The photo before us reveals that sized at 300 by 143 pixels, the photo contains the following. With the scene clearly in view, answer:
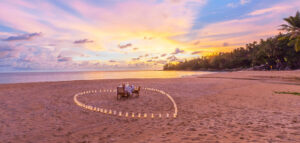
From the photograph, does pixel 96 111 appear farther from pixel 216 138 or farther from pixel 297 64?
pixel 297 64

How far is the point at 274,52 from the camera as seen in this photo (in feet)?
190

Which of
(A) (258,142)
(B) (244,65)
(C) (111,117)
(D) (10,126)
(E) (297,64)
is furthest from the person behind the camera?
(B) (244,65)

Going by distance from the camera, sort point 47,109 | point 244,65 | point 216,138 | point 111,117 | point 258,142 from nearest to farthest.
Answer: point 258,142, point 216,138, point 111,117, point 47,109, point 244,65

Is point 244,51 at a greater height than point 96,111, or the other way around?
point 244,51

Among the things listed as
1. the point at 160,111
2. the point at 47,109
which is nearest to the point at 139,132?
the point at 160,111

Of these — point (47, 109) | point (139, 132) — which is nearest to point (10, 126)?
point (47, 109)

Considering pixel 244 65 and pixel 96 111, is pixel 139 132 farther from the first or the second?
pixel 244 65

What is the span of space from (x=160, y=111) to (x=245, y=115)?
4.15 meters

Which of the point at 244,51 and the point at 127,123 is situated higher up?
the point at 244,51

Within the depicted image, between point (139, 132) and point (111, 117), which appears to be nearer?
point (139, 132)

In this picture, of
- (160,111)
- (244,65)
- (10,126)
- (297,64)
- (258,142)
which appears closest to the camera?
(258,142)

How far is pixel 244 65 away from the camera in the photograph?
3686 inches

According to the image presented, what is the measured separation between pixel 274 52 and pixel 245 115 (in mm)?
64400

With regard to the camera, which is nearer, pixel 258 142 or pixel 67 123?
pixel 258 142
